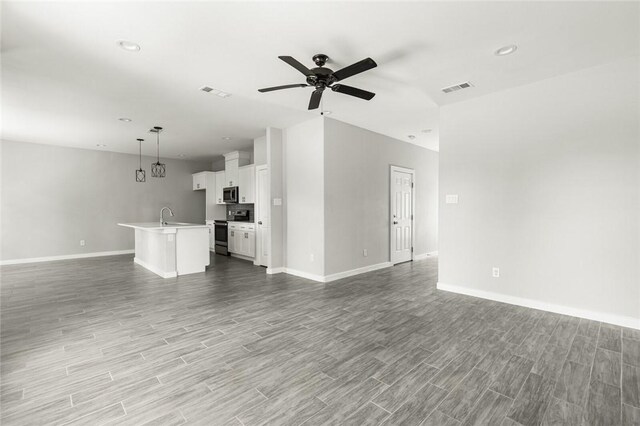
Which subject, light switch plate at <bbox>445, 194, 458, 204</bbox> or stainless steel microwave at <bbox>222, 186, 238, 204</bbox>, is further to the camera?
stainless steel microwave at <bbox>222, 186, 238, 204</bbox>

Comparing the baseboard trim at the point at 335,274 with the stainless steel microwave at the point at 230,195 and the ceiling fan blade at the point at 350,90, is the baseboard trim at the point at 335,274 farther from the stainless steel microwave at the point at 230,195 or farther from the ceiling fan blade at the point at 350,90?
the ceiling fan blade at the point at 350,90

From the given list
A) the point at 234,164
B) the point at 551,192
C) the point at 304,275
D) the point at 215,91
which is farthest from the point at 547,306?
the point at 234,164

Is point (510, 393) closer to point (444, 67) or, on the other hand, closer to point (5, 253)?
point (444, 67)

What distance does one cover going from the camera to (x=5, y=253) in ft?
21.9

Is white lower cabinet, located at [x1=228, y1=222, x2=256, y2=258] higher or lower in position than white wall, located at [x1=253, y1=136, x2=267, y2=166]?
lower

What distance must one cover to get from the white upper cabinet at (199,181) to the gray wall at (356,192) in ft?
17.0

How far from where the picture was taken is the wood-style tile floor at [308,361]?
185 centimetres

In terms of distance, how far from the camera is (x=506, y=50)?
9.50 ft

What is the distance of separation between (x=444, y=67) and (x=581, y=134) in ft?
5.74

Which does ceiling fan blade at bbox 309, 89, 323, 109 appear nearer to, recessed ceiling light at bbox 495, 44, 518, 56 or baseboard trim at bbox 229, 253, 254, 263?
recessed ceiling light at bbox 495, 44, 518, 56

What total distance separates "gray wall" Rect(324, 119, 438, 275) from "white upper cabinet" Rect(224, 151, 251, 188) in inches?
127

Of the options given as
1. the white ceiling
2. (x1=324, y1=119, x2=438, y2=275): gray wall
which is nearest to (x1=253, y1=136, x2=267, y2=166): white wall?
the white ceiling

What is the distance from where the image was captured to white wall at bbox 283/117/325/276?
512 centimetres

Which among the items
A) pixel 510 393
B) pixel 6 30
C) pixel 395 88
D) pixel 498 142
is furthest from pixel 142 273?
pixel 498 142
